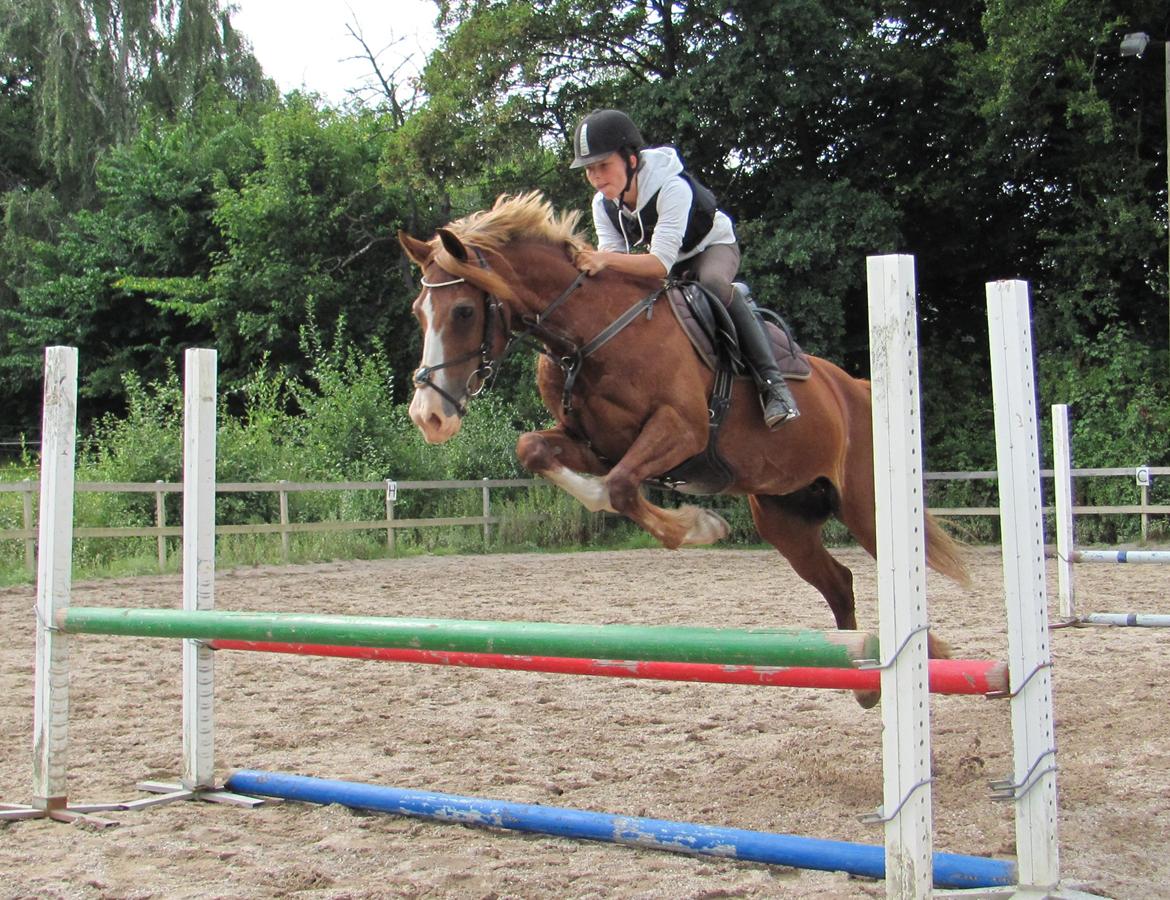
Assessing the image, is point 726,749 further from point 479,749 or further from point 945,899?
point 945,899

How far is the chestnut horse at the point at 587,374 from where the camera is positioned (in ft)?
12.8

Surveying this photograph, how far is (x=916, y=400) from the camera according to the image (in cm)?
233

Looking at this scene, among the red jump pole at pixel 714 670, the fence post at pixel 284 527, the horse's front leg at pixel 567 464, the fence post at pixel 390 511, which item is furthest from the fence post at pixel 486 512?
the red jump pole at pixel 714 670

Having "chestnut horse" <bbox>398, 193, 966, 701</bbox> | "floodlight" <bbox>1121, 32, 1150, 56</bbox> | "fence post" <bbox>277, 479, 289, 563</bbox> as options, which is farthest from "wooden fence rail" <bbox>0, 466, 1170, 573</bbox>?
"chestnut horse" <bbox>398, 193, 966, 701</bbox>

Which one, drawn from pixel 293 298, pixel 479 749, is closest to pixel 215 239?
pixel 293 298

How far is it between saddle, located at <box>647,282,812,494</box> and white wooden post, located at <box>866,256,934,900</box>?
1.90 metres

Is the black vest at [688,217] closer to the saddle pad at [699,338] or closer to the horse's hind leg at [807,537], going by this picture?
the saddle pad at [699,338]

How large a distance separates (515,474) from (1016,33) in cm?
1003

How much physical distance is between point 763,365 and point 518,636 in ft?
6.59

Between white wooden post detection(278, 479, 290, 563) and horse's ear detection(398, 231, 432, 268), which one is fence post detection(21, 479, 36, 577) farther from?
horse's ear detection(398, 231, 432, 268)

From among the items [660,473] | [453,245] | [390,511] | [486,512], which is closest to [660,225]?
[453,245]

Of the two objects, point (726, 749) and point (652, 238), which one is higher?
point (652, 238)

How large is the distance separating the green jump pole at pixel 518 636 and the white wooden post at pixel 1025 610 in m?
0.51

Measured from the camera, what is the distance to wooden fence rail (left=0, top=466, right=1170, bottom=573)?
11391 millimetres
